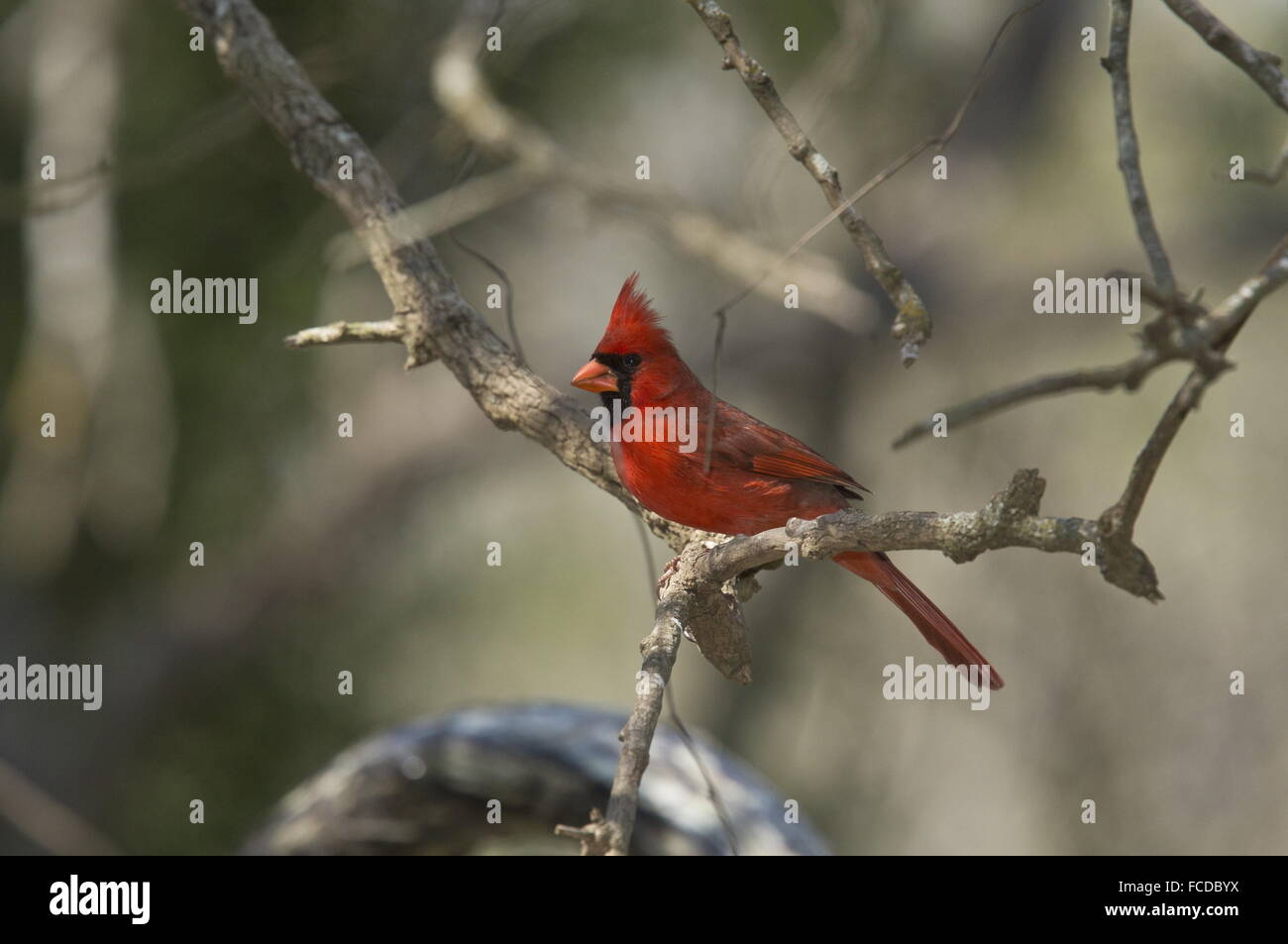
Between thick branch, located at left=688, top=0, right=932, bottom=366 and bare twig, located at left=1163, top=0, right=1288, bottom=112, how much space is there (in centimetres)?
56

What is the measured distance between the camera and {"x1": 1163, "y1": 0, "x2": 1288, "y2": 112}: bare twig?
1.83 meters

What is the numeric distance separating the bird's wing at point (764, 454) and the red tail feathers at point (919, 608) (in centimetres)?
19

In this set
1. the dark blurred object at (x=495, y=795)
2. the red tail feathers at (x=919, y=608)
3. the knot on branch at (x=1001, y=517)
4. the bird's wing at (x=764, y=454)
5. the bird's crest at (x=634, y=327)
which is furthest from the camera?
the dark blurred object at (x=495, y=795)

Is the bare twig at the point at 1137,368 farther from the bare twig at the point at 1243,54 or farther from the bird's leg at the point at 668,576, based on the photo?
the bird's leg at the point at 668,576

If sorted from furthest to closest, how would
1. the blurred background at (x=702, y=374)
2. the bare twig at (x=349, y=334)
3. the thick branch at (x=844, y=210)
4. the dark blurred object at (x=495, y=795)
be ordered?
the blurred background at (x=702, y=374) → the dark blurred object at (x=495, y=795) → the bare twig at (x=349, y=334) → the thick branch at (x=844, y=210)

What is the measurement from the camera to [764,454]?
3000 millimetres

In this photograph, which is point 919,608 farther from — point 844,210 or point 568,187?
point 568,187

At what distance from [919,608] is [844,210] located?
116cm

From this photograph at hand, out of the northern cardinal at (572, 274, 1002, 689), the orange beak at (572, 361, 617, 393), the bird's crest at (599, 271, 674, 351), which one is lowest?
the northern cardinal at (572, 274, 1002, 689)

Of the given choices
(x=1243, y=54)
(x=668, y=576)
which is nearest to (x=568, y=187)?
(x=668, y=576)

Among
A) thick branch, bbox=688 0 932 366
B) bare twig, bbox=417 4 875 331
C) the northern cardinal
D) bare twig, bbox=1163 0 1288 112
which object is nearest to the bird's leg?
the northern cardinal

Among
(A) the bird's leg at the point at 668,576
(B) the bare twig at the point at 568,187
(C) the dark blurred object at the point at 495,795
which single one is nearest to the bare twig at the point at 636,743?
(A) the bird's leg at the point at 668,576

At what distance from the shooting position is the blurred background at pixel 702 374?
5664 mm

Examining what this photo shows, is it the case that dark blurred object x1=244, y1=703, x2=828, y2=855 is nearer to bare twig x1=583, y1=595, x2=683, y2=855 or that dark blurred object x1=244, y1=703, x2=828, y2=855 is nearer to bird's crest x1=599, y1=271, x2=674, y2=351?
bird's crest x1=599, y1=271, x2=674, y2=351
